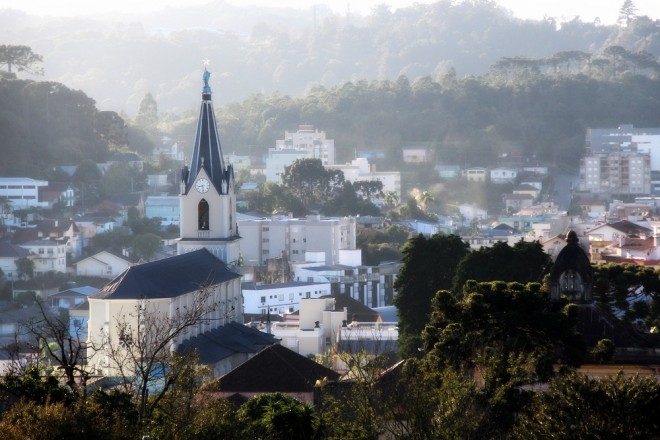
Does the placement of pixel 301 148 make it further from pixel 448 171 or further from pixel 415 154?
pixel 415 154

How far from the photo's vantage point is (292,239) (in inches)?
3226

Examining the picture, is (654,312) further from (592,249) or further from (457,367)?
(592,249)

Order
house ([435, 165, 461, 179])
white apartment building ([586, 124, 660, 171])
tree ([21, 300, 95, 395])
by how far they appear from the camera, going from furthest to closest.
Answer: white apartment building ([586, 124, 660, 171])
house ([435, 165, 461, 179])
tree ([21, 300, 95, 395])

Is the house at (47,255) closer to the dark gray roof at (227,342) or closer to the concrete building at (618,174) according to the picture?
the dark gray roof at (227,342)

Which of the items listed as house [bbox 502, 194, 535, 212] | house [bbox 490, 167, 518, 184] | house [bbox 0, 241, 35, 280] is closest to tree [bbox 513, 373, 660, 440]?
house [bbox 0, 241, 35, 280]

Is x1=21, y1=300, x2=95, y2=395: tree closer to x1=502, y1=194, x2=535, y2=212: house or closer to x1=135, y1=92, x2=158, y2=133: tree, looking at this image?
x1=502, y1=194, x2=535, y2=212: house

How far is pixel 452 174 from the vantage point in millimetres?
123688

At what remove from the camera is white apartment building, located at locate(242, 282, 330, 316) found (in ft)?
219

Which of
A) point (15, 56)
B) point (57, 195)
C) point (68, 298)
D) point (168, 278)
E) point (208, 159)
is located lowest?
point (68, 298)

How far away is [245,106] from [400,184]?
1016 inches

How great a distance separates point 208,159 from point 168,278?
8.80 meters

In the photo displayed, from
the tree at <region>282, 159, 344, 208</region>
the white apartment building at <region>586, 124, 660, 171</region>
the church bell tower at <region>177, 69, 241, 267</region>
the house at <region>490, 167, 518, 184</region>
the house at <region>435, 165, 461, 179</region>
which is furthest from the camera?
the white apartment building at <region>586, 124, 660, 171</region>

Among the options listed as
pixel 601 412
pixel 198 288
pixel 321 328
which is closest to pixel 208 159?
pixel 321 328

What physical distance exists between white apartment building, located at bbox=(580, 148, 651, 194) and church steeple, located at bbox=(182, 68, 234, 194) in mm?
69482
